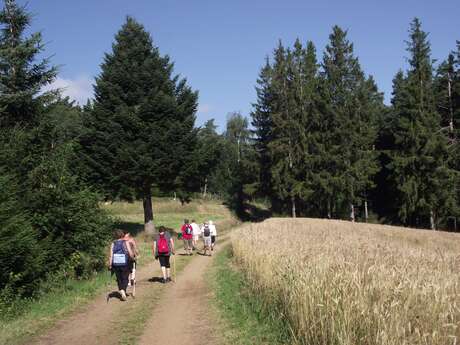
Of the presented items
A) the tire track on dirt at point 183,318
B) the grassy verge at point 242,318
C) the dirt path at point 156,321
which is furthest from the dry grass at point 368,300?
the dirt path at point 156,321

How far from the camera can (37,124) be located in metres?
17.6

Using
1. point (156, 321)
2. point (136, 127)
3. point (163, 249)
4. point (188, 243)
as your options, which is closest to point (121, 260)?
point (156, 321)

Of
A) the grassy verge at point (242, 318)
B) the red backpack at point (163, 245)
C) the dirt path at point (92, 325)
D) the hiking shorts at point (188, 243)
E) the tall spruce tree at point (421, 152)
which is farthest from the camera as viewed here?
the tall spruce tree at point (421, 152)

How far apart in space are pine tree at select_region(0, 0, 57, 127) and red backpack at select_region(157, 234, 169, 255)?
715 centimetres

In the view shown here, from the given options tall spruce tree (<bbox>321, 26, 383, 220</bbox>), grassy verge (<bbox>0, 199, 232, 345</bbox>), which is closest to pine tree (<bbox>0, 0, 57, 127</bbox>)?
grassy verge (<bbox>0, 199, 232, 345</bbox>)

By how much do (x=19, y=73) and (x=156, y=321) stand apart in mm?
13131

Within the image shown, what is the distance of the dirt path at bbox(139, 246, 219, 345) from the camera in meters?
8.67

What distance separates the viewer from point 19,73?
60.0 feet

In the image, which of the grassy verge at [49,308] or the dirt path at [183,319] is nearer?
the dirt path at [183,319]

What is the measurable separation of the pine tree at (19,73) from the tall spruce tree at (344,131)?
3638 centimetres

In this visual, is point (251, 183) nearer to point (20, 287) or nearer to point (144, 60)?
point (144, 60)

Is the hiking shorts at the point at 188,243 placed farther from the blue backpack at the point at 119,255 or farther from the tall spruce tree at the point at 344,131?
the tall spruce tree at the point at 344,131

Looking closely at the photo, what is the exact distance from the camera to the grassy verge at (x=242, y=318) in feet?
27.2

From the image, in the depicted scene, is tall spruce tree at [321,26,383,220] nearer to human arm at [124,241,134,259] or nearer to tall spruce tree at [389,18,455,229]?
tall spruce tree at [389,18,455,229]
